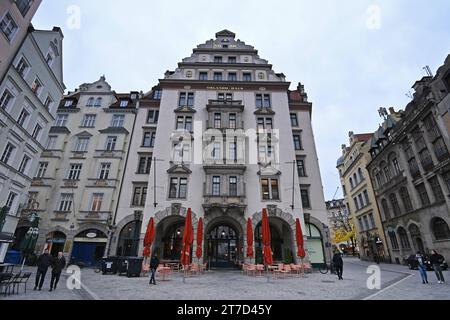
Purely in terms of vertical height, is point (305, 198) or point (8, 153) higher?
point (8, 153)

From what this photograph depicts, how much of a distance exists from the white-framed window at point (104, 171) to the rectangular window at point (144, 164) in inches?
190

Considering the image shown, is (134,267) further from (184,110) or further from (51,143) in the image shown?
(51,143)

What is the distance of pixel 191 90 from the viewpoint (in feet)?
93.1

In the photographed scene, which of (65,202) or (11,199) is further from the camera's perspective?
(65,202)

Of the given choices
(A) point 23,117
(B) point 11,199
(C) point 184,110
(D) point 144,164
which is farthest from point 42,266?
(C) point 184,110

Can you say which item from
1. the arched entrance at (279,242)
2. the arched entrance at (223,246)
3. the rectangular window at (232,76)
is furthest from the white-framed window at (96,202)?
the rectangular window at (232,76)

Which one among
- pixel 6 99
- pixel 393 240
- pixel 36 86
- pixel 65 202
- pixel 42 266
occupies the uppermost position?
pixel 36 86

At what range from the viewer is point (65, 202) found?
26141 mm

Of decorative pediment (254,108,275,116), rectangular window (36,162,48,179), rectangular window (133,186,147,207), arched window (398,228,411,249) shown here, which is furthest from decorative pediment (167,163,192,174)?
arched window (398,228,411,249)

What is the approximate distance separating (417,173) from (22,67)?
40.4 meters

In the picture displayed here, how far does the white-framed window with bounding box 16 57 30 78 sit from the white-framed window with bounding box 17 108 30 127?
310cm

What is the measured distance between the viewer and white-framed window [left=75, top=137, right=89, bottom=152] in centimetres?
2860
